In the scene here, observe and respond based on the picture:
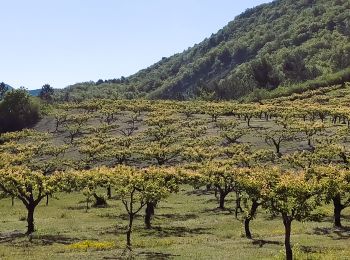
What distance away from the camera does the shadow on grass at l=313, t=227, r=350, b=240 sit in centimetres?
4741

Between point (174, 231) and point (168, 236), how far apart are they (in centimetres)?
319

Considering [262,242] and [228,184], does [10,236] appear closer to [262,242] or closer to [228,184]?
[262,242]

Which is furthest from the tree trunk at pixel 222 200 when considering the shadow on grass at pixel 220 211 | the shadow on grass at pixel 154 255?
the shadow on grass at pixel 154 255

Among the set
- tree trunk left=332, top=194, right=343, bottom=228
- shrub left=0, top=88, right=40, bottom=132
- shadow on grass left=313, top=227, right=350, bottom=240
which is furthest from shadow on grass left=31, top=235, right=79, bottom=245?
shrub left=0, top=88, right=40, bottom=132

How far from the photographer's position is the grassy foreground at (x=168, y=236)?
134ft

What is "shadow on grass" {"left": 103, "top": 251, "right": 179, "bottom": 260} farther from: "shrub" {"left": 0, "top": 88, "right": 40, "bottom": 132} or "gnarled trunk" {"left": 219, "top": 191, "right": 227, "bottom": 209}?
"shrub" {"left": 0, "top": 88, "right": 40, "bottom": 132}

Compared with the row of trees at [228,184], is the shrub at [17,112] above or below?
above

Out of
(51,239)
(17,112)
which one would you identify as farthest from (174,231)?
(17,112)

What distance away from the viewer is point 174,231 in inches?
2152

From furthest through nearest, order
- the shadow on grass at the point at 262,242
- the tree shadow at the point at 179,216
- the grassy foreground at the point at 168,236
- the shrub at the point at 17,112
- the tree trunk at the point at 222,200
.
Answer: the shrub at the point at 17,112, the tree trunk at the point at 222,200, the tree shadow at the point at 179,216, the shadow on grass at the point at 262,242, the grassy foreground at the point at 168,236

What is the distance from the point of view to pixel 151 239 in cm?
4966

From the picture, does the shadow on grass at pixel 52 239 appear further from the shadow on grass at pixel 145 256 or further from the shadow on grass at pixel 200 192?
the shadow on grass at pixel 200 192

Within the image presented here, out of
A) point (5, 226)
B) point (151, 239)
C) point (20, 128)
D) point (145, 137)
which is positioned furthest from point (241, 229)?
point (20, 128)

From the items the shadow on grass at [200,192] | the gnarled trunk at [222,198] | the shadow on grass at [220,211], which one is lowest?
the shadow on grass at [220,211]
